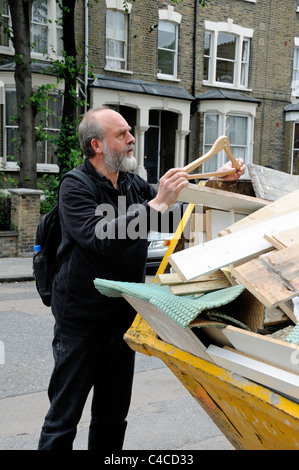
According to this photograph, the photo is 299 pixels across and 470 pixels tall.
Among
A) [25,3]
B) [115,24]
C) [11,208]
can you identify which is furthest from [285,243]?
[115,24]

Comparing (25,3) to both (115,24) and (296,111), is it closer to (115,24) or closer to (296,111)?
(115,24)

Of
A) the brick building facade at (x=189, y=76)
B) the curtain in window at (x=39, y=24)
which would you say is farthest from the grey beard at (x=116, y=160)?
the curtain in window at (x=39, y=24)

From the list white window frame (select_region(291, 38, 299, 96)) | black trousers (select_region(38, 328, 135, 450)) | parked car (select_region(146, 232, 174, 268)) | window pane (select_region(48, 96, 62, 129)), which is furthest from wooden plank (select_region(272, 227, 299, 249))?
white window frame (select_region(291, 38, 299, 96))

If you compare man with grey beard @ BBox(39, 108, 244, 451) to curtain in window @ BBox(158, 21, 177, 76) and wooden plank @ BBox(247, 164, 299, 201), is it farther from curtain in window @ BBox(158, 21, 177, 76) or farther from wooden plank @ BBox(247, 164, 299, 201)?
curtain in window @ BBox(158, 21, 177, 76)

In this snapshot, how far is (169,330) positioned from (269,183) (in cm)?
125

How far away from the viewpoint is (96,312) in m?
2.40

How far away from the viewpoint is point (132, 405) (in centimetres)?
387

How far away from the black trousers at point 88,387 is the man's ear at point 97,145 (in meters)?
0.92

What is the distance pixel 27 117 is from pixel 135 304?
10715 mm

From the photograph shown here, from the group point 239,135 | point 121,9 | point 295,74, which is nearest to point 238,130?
point 239,135

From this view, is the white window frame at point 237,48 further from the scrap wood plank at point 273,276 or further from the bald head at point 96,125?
the scrap wood plank at point 273,276

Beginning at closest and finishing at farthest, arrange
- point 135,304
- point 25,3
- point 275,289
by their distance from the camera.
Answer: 1. point 275,289
2. point 135,304
3. point 25,3

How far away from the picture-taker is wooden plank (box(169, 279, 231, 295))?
1.81 metres

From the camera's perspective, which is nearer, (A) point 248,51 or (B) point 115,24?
(B) point 115,24
